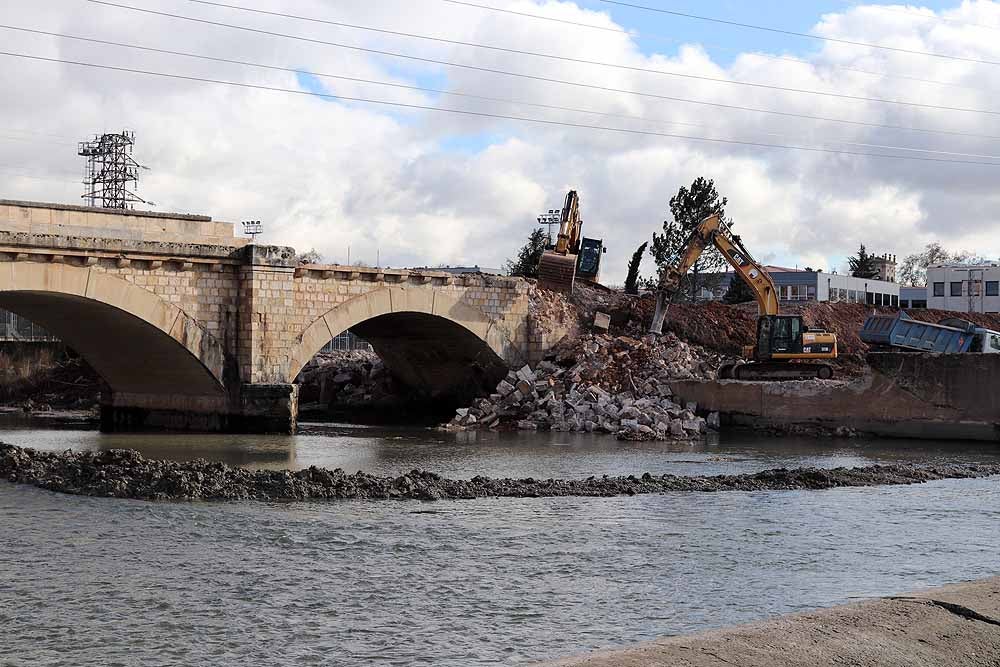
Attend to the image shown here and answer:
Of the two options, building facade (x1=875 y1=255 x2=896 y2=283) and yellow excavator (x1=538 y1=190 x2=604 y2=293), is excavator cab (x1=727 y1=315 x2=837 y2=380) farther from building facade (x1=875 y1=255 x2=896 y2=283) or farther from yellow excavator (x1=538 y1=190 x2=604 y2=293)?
building facade (x1=875 y1=255 x2=896 y2=283)

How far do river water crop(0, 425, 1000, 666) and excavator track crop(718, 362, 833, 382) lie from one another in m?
13.0

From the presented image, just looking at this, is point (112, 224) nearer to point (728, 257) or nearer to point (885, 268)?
point (728, 257)

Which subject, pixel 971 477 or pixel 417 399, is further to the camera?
pixel 417 399

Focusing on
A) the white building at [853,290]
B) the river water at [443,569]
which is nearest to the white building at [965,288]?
the white building at [853,290]

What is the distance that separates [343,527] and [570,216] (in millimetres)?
23412

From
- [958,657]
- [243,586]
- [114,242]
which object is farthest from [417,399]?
[958,657]

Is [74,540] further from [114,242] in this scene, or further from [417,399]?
[417,399]

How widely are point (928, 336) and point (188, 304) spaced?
21430 millimetres

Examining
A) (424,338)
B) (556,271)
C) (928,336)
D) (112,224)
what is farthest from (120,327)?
(928,336)

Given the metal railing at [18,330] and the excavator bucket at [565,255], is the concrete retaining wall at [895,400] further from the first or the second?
the metal railing at [18,330]

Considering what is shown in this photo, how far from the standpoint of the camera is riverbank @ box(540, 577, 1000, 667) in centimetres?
637

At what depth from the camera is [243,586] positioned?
10703 millimetres

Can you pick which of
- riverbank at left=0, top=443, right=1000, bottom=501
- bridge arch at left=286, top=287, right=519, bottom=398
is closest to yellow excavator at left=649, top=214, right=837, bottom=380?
bridge arch at left=286, top=287, right=519, bottom=398

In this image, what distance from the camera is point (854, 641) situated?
6.91 m
